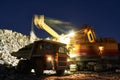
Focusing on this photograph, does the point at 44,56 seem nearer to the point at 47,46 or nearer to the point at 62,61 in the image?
the point at 47,46

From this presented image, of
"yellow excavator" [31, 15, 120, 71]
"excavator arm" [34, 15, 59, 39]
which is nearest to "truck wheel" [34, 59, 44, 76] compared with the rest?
"yellow excavator" [31, 15, 120, 71]

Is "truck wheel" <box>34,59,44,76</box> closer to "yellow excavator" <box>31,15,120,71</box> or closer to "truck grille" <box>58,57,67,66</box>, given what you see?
"truck grille" <box>58,57,67,66</box>

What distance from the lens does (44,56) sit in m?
22.9

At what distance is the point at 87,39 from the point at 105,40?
9.75 ft

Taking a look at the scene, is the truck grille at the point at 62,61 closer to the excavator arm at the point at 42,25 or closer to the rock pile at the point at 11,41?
the rock pile at the point at 11,41

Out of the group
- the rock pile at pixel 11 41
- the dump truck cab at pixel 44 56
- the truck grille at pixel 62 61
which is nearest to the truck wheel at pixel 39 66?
the dump truck cab at pixel 44 56

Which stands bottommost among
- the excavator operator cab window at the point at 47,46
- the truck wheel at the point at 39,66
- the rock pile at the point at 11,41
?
the truck wheel at the point at 39,66

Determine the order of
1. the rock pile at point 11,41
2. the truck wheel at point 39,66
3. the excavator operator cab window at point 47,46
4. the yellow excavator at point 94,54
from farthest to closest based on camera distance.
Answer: the rock pile at point 11,41 < the yellow excavator at point 94,54 < the excavator operator cab window at point 47,46 < the truck wheel at point 39,66

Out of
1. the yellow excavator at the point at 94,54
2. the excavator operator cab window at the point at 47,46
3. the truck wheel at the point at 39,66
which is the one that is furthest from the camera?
the yellow excavator at the point at 94,54

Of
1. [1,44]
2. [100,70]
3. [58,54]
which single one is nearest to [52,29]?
[1,44]

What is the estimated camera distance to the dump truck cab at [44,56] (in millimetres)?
22922

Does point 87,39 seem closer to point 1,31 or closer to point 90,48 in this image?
point 90,48

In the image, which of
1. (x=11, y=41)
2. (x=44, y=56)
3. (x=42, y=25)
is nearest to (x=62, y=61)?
(x=44, y=56)

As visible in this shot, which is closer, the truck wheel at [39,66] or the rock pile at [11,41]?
the truck wheel at [39,66]
